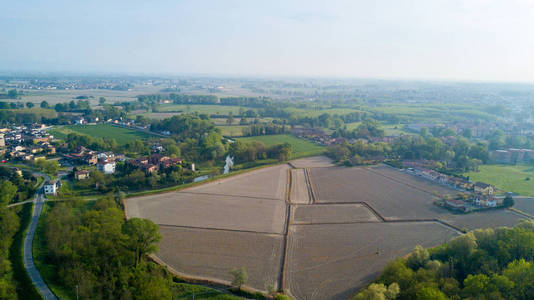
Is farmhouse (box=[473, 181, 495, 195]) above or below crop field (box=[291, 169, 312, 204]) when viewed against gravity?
above

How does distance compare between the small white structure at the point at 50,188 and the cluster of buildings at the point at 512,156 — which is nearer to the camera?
the small white structure at the point at 50,188

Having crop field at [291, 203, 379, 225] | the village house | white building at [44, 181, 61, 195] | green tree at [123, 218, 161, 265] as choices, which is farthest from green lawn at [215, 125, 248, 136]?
green tree at [123, 218, 161, 265]

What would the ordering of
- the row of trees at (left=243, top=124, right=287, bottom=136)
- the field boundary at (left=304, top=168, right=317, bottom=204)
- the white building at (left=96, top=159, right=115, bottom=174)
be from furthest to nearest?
the row of trees at (left=243, top=124, right=287, bottom=136)
the white building at (left=96, top=159, right=115, bottom=174)
the field boundary at (left=304, top=168, right=317, bottom=204)

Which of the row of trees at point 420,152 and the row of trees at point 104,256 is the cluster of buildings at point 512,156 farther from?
the row of trees at point 104,256

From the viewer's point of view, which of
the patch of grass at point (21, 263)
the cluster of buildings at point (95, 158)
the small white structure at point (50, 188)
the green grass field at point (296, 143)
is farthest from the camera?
the green grass field at point (296, 143)

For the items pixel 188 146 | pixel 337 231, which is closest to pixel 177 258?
pixel 337 231

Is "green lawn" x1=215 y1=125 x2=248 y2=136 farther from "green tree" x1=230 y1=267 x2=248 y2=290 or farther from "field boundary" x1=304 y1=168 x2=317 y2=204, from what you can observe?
"green tree" x1=230 y1=267 x2=248 y2=290

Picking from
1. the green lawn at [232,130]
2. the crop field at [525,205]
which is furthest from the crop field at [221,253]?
the green lawn at [232,130]

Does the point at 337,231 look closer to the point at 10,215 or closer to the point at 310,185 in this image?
the point at 310,185
